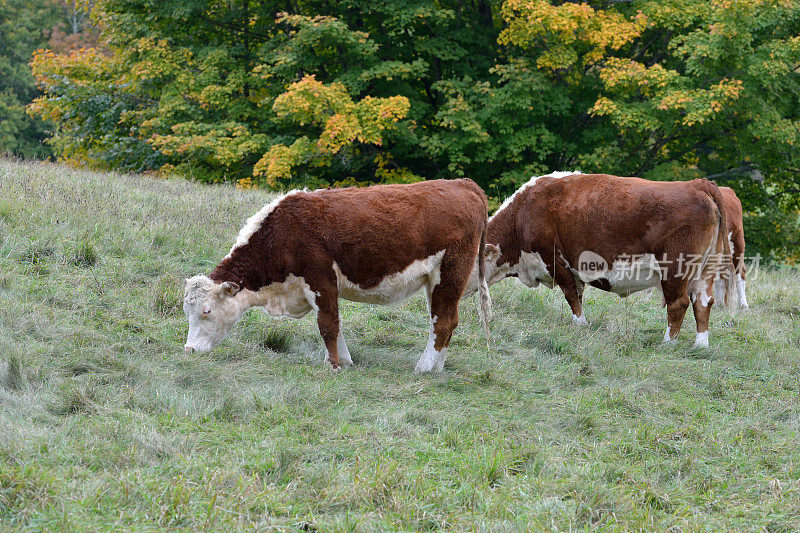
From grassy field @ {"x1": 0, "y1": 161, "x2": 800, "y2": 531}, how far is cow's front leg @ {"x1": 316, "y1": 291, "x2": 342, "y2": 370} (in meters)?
0.28

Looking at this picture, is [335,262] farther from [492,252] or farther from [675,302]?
[675,302]

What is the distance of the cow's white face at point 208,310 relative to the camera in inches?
246

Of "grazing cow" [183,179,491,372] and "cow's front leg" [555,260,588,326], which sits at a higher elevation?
"grazing cow" [183,179,491,372]

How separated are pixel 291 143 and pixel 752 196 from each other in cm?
1123

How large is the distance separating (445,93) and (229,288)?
36.5 ft

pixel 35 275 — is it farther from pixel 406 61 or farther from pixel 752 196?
pixel 752 196

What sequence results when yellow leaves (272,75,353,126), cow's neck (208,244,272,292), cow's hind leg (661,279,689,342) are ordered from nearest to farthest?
cow's neck (208,244,272,292), cow's hind leg (661,279,689,342), yellow leaves (272,75,353,126)

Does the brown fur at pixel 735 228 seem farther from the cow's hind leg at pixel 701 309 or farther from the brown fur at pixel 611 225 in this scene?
the cow's hind leg at pixel 701 309

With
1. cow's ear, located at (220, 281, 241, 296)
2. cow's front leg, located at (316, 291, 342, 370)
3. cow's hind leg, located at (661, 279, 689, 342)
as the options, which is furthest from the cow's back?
cow's ear, located at (220, 281, 241, 296)

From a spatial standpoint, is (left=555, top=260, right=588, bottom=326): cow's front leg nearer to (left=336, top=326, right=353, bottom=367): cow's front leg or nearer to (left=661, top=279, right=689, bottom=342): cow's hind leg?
(left=661, top=279, right=689, bottom=342): cow's hind leg

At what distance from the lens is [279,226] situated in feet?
20.7

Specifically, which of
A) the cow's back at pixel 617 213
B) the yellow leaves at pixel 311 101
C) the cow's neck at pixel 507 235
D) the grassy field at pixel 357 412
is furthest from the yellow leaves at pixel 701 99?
the cow's neck at pixel 507 235

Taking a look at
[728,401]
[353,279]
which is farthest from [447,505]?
[728,401]

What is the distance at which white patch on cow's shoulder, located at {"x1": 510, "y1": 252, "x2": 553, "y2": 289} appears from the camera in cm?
867
